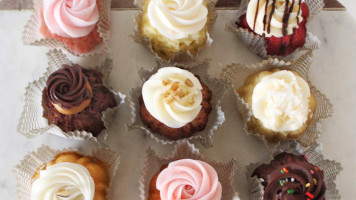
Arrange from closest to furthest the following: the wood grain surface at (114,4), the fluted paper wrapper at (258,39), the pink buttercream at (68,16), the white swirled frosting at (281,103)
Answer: the white swirled frosting at (281,103), the pink buttercream at (68,16), the fluted paper wrapper at (258,39), the wood grain surface at (114,4)

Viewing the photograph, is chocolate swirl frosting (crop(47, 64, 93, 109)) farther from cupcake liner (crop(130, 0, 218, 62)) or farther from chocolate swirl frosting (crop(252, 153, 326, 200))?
chocolate swirl frosting (crop(252, 153, 326, 200))

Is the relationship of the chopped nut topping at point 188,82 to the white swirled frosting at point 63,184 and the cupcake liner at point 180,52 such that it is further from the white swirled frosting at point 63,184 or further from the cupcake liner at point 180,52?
the white swirled frosting at point 63,184

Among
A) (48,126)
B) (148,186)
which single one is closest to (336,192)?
(148,186)

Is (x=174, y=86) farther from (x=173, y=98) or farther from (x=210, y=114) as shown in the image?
(x=210, y=114)

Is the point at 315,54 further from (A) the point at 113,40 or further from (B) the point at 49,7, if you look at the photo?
(B) the point at 49,7

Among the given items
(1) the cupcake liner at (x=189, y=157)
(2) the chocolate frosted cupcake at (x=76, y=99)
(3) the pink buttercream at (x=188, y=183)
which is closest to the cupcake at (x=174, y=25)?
(2) the chocolate frosted cupcake at (x=76, y=99)

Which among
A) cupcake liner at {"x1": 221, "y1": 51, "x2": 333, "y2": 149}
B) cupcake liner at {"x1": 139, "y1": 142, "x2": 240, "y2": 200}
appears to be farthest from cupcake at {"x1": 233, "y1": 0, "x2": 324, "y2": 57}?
cupcake liner at {"x1": 139, "y1": 142, "x2": 240, "y2": 200}
